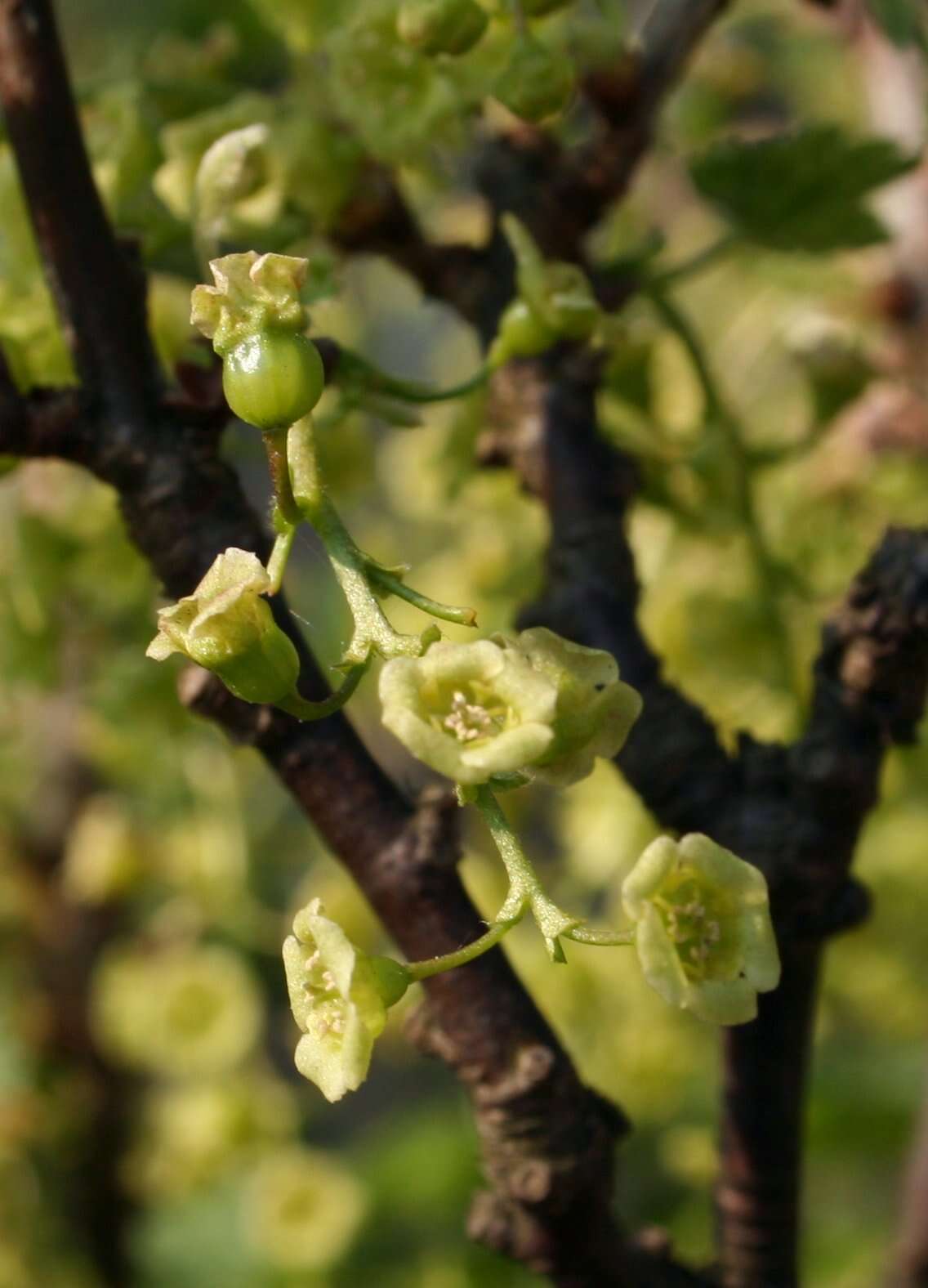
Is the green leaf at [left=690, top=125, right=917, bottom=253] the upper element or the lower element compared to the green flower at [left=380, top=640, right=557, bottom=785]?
lower

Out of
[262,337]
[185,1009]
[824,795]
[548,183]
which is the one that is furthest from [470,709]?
[185,1009]

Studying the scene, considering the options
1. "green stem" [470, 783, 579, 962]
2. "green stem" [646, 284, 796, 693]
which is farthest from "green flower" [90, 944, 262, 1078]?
"green stem" [470, 783, 579, 962]

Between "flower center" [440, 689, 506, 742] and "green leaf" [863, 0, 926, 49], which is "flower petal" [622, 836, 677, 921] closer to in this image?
"flower center" [440, 689, 506, 742]

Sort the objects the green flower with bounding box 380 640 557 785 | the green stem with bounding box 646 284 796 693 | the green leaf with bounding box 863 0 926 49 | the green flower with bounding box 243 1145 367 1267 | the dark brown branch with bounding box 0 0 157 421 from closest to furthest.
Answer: the green flower with bounding box 380 640 557 785, the dark brown branch with bounding box 0 0 157 421, the green leaf with bounding box 863 0 926 49, the green stem with bounding box 646 284 796 693, the green flower with bounding box 243 1145 367 1267

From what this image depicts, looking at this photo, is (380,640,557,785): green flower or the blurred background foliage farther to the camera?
the blurred background foliage

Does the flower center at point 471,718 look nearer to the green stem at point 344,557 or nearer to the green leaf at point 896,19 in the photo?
the green stem at point 344,557

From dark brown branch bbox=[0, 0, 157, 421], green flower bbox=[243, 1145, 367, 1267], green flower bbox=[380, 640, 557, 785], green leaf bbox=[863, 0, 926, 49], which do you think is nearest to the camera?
green flower bbox=[380, 640, 557, 785]

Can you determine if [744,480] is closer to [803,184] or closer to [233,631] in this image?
[803,184]
